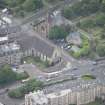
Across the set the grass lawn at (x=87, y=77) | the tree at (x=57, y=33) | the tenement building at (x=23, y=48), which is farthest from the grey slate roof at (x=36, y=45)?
the grass lawn at (x=87, y=77)

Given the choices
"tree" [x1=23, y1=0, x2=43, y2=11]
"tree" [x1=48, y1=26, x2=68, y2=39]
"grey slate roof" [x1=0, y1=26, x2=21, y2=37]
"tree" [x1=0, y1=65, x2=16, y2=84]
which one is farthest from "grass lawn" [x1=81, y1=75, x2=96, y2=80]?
"tree" [x1=23, y1=0, x2=43, y2=11]

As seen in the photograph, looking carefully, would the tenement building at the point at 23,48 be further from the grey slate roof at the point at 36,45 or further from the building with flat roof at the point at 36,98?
the building with flat roof at the point at 36,98

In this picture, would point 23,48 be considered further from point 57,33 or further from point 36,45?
point 57,33

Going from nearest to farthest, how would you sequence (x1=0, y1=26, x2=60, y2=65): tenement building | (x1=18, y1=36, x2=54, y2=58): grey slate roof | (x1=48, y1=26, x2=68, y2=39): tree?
(x1=0, y1=26, x2=60, y2=65): tenement building
(x1=18, y1=36, x2=54, y2=58): grey slate roof
(x1=48, y1=26, x2=68, y2=39): tree

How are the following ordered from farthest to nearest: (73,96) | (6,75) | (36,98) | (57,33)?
(57,33)
(6,75)
(73,96)
(36,98)

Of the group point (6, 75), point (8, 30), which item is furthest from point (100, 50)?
point (6, 75)

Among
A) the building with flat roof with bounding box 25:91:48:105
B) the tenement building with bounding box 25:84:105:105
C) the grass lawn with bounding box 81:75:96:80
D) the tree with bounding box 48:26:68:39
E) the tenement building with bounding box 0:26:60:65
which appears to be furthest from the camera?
the tree with bounding box 48:26:68:39

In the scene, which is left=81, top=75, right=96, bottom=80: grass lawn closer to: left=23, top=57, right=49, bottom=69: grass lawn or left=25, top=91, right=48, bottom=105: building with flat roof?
left=23, top=57, right=49, bottom=69: grass lawn
